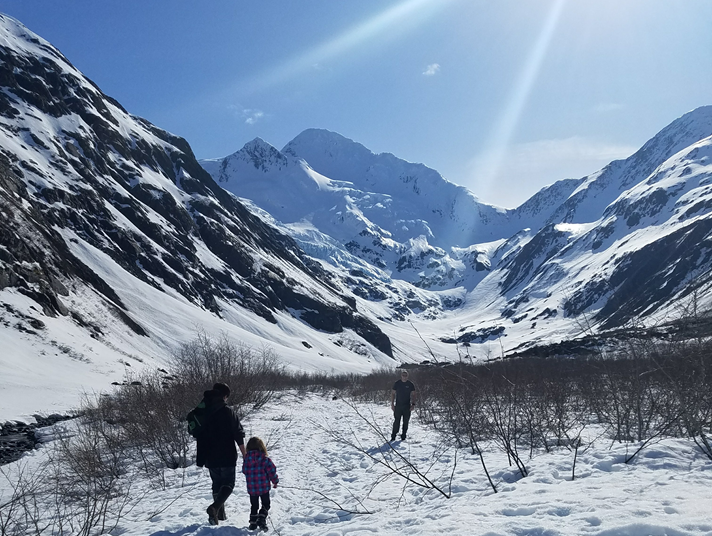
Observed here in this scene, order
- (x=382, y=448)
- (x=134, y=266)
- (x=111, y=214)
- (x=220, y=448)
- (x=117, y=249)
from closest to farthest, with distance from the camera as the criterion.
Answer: (x=220, y=448)
(x=382, y=448)
(x=117, y=249)
(x=134, y=266)
(x=111, y=214)

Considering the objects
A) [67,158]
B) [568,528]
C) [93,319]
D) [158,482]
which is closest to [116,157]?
[67,158]

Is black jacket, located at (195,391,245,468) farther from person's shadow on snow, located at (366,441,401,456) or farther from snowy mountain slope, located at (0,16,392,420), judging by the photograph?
snowy mountain slope, located at (0,16,392,420)

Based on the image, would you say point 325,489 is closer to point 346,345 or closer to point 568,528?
point 568,528

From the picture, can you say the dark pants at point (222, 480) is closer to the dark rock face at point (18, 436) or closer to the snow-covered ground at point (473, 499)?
the snow-covered ground at point (473, 499)

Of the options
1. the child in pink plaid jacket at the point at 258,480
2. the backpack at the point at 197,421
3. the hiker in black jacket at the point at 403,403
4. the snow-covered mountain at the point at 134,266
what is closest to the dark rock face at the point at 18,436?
the snow-covered mountain at the point at 134,266

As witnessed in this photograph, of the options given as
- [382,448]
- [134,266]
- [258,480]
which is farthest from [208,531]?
[134,266]

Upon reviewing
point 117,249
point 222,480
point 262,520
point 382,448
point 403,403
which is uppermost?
point 117,249

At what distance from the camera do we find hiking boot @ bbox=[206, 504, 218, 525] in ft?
21.3

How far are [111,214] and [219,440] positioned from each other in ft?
255

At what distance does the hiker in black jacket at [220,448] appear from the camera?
670 cm

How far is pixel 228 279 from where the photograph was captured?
93062 millimetres

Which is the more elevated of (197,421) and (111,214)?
(111,214)

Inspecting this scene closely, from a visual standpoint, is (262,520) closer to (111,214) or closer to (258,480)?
(258,480)

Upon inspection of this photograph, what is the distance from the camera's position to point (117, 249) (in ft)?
225
